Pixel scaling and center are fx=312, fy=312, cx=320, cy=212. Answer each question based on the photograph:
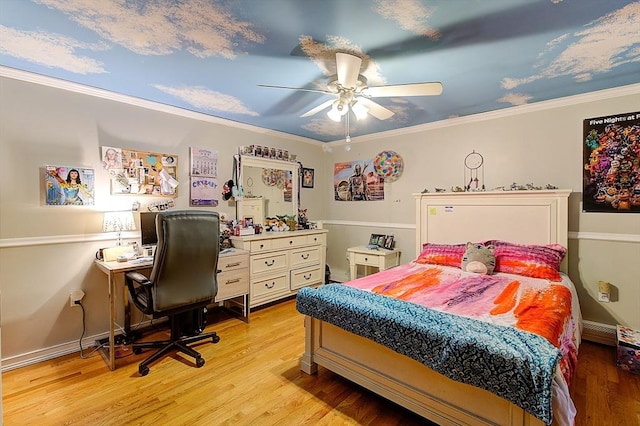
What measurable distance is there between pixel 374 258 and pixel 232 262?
71.4 inches

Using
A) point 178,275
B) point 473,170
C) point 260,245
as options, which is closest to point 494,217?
point 473,170

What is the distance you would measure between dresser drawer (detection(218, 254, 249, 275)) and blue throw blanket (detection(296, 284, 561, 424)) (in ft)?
4.63

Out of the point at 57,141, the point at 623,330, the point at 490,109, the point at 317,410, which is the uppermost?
the point at 490,109

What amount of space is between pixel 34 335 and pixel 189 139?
7.39ft

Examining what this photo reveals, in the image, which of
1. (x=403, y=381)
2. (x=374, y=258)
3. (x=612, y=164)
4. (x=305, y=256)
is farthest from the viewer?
(x=305, y=256)

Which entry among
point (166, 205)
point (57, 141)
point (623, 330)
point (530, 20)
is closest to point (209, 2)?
point (530, 20)

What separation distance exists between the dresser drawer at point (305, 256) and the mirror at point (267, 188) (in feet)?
2.07

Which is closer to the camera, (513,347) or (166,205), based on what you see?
(513,347)

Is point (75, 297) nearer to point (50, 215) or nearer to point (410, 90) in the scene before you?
point (50, 215)

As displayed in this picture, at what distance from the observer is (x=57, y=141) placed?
2.67m

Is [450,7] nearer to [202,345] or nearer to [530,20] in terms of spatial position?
[530,20]

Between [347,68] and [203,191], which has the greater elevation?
[347,68]

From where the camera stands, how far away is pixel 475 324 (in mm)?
1749

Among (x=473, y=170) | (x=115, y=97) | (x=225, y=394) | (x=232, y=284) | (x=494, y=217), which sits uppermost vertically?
(x=115, y=97)
